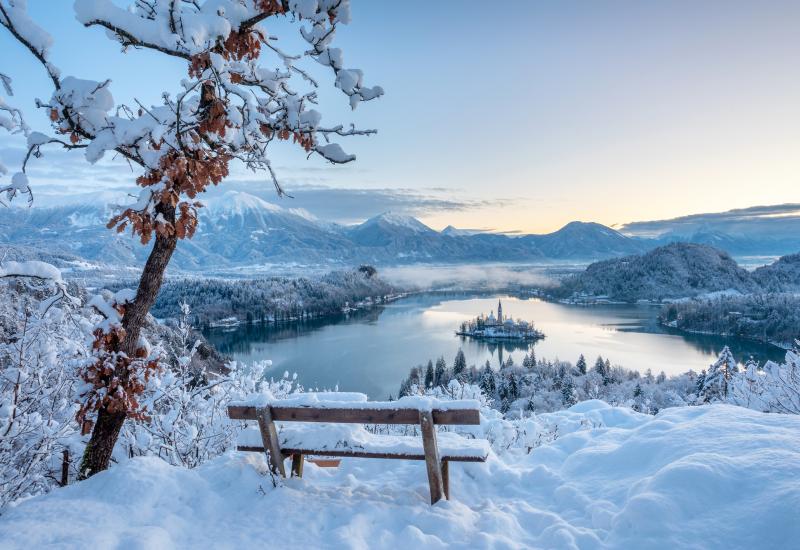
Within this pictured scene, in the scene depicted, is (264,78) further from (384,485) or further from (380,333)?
(380,333)

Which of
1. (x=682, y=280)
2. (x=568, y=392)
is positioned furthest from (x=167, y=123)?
(x=682, y=280)

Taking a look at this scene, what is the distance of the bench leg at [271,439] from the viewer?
15.1ft

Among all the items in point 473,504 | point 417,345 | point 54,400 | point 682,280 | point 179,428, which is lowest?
point 417,345

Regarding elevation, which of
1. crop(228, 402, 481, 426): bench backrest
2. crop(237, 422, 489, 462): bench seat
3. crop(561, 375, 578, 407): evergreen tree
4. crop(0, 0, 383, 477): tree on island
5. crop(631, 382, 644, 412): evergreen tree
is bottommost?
crop(561, 375, 578, 407): evergreen tree

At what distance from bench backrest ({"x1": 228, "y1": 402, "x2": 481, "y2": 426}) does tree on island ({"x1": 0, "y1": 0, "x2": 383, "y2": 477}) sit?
3.98 ft

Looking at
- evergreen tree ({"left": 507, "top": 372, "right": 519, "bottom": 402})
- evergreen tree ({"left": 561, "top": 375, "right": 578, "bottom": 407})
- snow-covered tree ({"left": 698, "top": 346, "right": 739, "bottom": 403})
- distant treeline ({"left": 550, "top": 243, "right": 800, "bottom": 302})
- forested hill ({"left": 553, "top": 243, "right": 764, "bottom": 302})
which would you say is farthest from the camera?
forested hill ({"left": 553, "top": 243, "right": 764, "bottom": 302})

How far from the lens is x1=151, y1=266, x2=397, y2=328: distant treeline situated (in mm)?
105750

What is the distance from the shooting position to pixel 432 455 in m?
4.47

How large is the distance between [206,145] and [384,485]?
164 inches

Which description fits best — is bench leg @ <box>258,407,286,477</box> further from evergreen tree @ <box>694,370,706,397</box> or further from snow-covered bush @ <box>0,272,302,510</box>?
evergreen tree @ <box>694,370,706,397</box>

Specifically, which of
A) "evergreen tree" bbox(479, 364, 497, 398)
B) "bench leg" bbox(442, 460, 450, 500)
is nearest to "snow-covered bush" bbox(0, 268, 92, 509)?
"bench leg" bbox(442, 460, 450, 500)

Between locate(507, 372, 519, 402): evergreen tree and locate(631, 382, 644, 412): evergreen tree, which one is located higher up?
locate(631, 382, 644, 412): evergreen tree

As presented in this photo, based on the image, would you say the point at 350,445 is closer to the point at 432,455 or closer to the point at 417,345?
the point at 432,455

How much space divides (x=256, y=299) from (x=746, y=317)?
12088 cm
